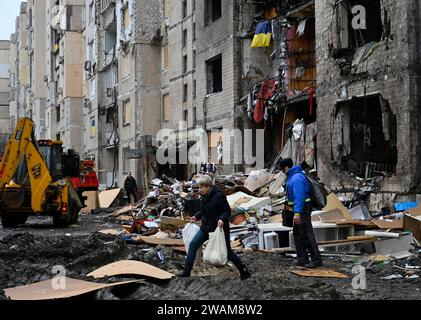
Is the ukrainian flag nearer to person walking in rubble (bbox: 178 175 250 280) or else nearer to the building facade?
person walking in rubble (bbox: 178 175 250 280)

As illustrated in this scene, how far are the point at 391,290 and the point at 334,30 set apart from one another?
12023mm

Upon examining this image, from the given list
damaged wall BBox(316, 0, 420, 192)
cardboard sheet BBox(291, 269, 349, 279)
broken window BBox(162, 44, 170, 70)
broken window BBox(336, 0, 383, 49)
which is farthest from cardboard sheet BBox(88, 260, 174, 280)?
broken window BBox(162, 44, 170, 70)

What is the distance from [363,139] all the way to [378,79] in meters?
2.76

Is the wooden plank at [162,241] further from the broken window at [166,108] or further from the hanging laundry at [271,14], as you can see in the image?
the broken window at [166,108]

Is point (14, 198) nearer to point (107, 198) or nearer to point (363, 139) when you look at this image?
point (363, 139)

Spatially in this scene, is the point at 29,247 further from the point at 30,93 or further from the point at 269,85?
the point at 30,93

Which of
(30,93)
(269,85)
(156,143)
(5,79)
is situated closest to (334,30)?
(269,85)

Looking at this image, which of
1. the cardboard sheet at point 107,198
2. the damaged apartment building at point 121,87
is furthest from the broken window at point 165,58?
the cardboard sheet at point 107,198

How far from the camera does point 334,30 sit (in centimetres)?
1939

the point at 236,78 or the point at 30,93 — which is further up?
the point at 30,93

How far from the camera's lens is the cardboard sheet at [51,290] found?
25.5 feet

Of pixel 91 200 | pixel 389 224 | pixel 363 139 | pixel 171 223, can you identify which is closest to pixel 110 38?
pixel 91 200

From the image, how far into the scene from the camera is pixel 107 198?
105 ft
